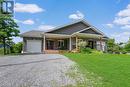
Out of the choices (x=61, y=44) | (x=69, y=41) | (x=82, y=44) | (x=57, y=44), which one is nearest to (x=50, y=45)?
(x=57, y=44)

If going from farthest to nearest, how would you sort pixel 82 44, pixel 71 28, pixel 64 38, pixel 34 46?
pixel 64 38, pixel 71 28, pixel 34 46, pixel 82 44

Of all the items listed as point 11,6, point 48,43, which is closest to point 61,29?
point 48,43

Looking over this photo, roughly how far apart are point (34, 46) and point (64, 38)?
537 centimetres

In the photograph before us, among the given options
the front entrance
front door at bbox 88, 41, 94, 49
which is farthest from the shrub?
front door at bbox 88, 41, 94, 49

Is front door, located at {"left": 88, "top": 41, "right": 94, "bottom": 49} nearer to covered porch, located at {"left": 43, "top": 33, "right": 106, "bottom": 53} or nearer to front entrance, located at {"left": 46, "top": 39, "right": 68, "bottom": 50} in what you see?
covered porch, located at {"left": 43, "top": 33, "right": 106, "bottom": 53}

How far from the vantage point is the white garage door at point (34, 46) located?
136 ft

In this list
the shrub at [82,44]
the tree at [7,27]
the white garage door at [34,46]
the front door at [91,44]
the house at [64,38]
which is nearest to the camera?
the tree at [7,27]

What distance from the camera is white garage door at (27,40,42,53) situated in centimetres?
4134

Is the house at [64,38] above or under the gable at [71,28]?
under

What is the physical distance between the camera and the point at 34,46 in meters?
41.7

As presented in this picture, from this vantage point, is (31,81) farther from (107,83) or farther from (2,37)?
(2,37)

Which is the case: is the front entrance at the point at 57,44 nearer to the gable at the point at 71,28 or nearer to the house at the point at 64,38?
the house at the point at 64,38

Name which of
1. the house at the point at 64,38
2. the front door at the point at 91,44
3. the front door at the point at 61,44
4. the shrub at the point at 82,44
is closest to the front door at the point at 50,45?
the house at the point at 64,38

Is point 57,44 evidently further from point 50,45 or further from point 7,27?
point 7,27
